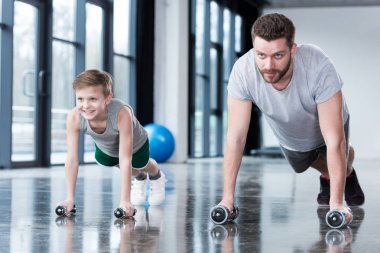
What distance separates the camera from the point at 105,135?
2.87 meters

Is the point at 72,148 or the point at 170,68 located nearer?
the point at 72,148

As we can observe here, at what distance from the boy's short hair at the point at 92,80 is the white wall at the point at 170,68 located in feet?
22.5

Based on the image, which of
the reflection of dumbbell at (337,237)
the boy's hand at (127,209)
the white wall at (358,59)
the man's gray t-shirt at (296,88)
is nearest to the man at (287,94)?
the man's gray t-shirt at (296,88)

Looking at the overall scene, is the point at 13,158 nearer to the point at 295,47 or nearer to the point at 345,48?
the point at 295,47

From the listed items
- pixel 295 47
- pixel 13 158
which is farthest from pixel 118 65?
pixel 295 47

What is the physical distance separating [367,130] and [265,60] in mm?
12520

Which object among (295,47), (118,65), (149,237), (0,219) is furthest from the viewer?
(118,65)

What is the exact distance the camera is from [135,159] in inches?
130

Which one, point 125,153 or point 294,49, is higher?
point 294,49

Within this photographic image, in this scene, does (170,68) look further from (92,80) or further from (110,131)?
(92,80)

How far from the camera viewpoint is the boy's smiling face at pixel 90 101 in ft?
8.77

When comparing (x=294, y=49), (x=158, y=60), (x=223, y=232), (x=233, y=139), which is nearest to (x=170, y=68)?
(x=158, y=60)

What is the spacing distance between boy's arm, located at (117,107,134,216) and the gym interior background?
4.50m

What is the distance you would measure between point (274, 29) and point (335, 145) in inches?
19.5
